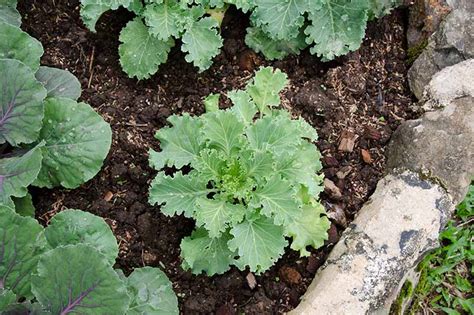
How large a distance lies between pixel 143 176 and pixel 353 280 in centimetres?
106

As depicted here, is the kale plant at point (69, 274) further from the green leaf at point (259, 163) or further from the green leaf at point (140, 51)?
the green leaf at point (140, 51)

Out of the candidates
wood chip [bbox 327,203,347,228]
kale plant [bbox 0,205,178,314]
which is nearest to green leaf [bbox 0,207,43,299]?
kale plant [bbox 0,205,178,314]

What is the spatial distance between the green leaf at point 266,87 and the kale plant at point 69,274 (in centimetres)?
90

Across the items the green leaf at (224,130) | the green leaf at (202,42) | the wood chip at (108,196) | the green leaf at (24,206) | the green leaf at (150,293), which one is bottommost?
the green leaf at (150,293)

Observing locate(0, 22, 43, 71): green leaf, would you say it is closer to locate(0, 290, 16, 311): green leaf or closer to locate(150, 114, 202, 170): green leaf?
locate(150, 114, 202, 170): green leaf

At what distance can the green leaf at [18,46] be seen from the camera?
2.97m

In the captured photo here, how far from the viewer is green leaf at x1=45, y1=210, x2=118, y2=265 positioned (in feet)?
9.08

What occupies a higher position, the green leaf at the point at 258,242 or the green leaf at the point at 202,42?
the green leaf at the point at 202,42

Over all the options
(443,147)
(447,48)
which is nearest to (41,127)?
(443,147)

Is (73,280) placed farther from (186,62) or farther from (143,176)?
(186,62)

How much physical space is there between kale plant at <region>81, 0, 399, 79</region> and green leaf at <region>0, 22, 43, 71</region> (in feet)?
1.04

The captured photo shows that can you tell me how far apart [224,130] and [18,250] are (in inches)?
37.7

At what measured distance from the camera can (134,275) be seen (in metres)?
2.92

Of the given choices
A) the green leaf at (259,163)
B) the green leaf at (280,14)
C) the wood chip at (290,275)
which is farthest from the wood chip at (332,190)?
the green leaf at (280,14)
